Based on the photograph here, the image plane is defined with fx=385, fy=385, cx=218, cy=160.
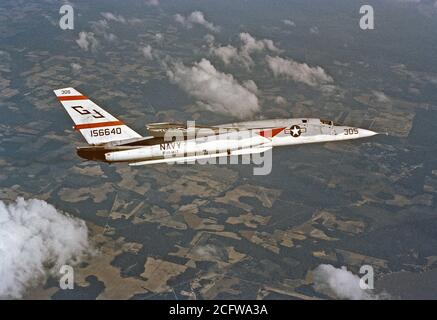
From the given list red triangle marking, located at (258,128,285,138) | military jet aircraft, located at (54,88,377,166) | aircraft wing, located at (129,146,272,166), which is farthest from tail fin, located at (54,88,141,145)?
red triangle marking, located at (258,128,285,138)

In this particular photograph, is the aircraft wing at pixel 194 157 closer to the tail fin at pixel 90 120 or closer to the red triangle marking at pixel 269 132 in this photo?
the red triangle marking at pixel 269 132

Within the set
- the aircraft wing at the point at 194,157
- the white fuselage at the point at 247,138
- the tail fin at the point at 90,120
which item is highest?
the tail fin at the point at 90,120

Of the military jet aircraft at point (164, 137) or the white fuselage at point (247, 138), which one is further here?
the white fuselage at point (247, 138)

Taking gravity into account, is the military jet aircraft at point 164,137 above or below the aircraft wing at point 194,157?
above

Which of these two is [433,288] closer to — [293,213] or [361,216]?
[361,216]

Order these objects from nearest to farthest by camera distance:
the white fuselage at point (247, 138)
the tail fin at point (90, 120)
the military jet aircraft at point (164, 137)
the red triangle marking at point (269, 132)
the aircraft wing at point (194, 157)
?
the tail fin at point (90, 120), the military jet aircraft at point (164, 137), the white fuselage at point (247, 138), the aircraft wing at point (194, 157), the red triangle marking at point (269, 132)

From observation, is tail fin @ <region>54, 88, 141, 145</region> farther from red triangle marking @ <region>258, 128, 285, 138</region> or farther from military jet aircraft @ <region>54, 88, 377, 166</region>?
red triangle marking @ <region>258, 128, 285, 138</region>

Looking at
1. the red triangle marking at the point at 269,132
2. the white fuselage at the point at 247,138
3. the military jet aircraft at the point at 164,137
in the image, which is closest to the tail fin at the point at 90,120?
the military jet aircraft at the point at 164,137

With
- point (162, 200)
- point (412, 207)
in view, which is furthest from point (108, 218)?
point (412, 207)
